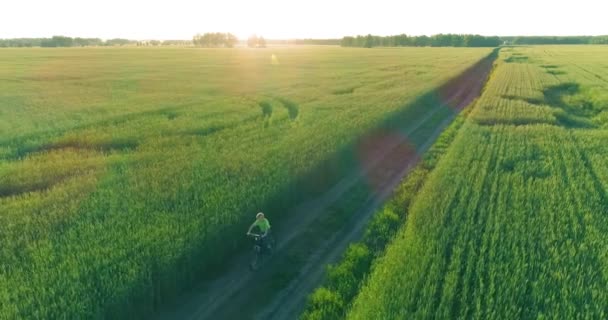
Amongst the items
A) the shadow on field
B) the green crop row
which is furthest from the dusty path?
the shadow on field

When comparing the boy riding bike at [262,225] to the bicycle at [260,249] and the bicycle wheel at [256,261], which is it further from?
the bicycle wheel at [256,261]

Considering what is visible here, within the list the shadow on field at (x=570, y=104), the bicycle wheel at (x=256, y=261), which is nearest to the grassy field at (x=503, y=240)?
the bicycle wheel at (x=256, y=261)

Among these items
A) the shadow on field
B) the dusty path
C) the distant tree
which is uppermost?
the distant tree

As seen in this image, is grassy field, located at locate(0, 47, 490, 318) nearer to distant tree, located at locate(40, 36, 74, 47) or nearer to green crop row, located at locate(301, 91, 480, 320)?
green crop row, located at locate(301, 91, 480, 320)

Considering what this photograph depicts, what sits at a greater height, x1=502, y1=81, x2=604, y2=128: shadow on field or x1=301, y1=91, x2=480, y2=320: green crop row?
x1=502, y1=81, x2=604, y2=128: shadow on field

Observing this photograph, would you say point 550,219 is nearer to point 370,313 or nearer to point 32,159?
point 370,313
